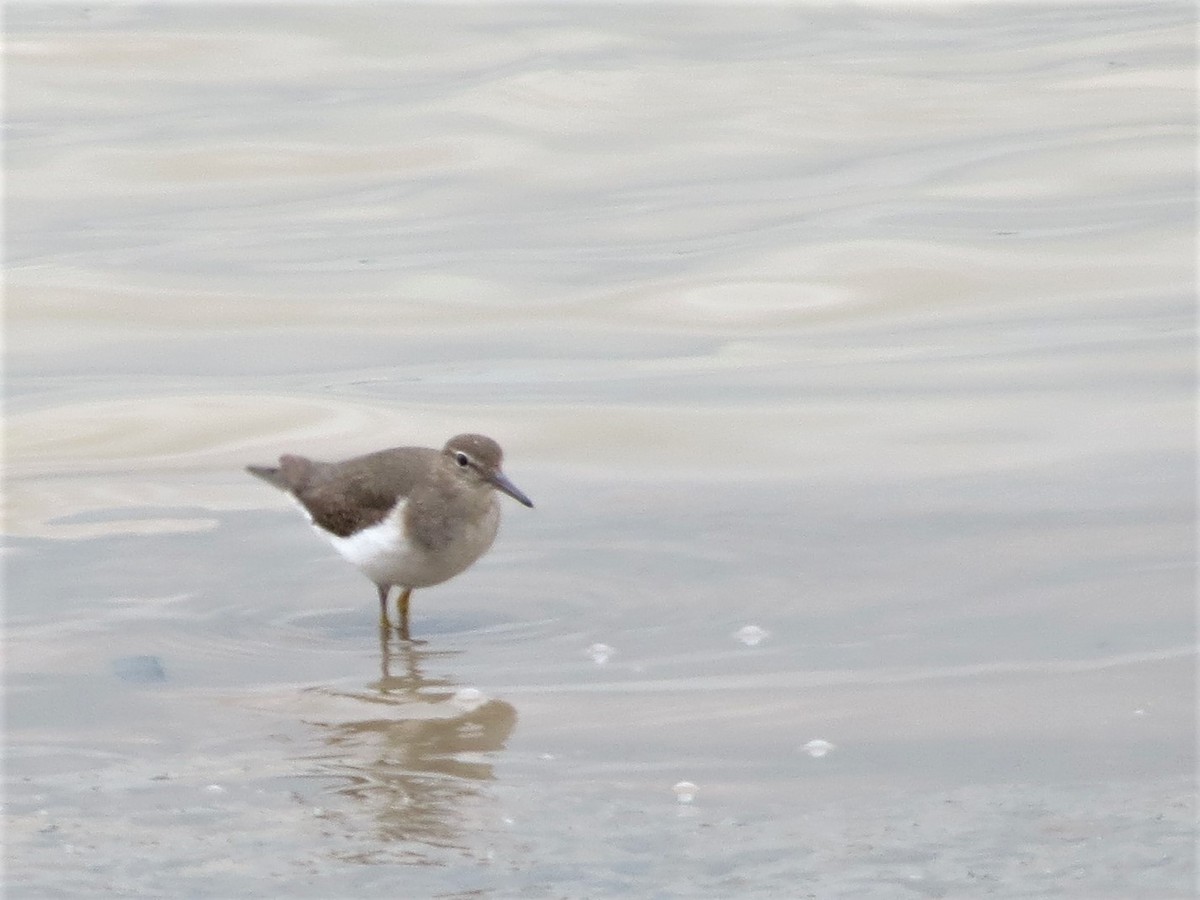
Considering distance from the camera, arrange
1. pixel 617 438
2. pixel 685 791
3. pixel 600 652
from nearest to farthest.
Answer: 1. pixel 685 791
2. pixel 600 652
3. pixel 617 438

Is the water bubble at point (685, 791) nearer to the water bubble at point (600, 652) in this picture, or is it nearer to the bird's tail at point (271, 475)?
the water bubble at point (600, 652)

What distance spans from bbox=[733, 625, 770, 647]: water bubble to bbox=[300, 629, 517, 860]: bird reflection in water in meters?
1.08

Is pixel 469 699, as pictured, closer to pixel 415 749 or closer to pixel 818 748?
pixel 415 749

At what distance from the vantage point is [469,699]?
6.95 metres

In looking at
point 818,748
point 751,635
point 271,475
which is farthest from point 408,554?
point 818,748

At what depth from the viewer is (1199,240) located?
12961 mm

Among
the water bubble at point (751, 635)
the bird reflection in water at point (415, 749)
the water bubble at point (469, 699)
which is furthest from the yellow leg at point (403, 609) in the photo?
the water bubble at point (751, 635)

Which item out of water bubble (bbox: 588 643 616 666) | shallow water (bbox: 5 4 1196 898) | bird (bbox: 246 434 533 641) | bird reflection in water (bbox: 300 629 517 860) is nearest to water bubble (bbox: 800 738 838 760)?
shallow water (bbox: 5 4 1196 898)

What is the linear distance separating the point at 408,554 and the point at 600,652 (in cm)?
99

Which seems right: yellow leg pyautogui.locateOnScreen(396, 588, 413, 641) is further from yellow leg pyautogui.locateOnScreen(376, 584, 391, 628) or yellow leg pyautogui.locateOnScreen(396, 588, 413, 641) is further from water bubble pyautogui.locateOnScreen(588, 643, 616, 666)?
water bubble pyautogui.locateOnScreen(588, 643, 616, 666)

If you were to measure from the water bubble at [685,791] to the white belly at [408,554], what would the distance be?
2.15m

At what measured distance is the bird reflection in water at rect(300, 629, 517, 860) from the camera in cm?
578

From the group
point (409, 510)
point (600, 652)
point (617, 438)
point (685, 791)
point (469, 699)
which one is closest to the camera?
point (685, 791)

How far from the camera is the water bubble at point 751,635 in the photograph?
24.5 ft
